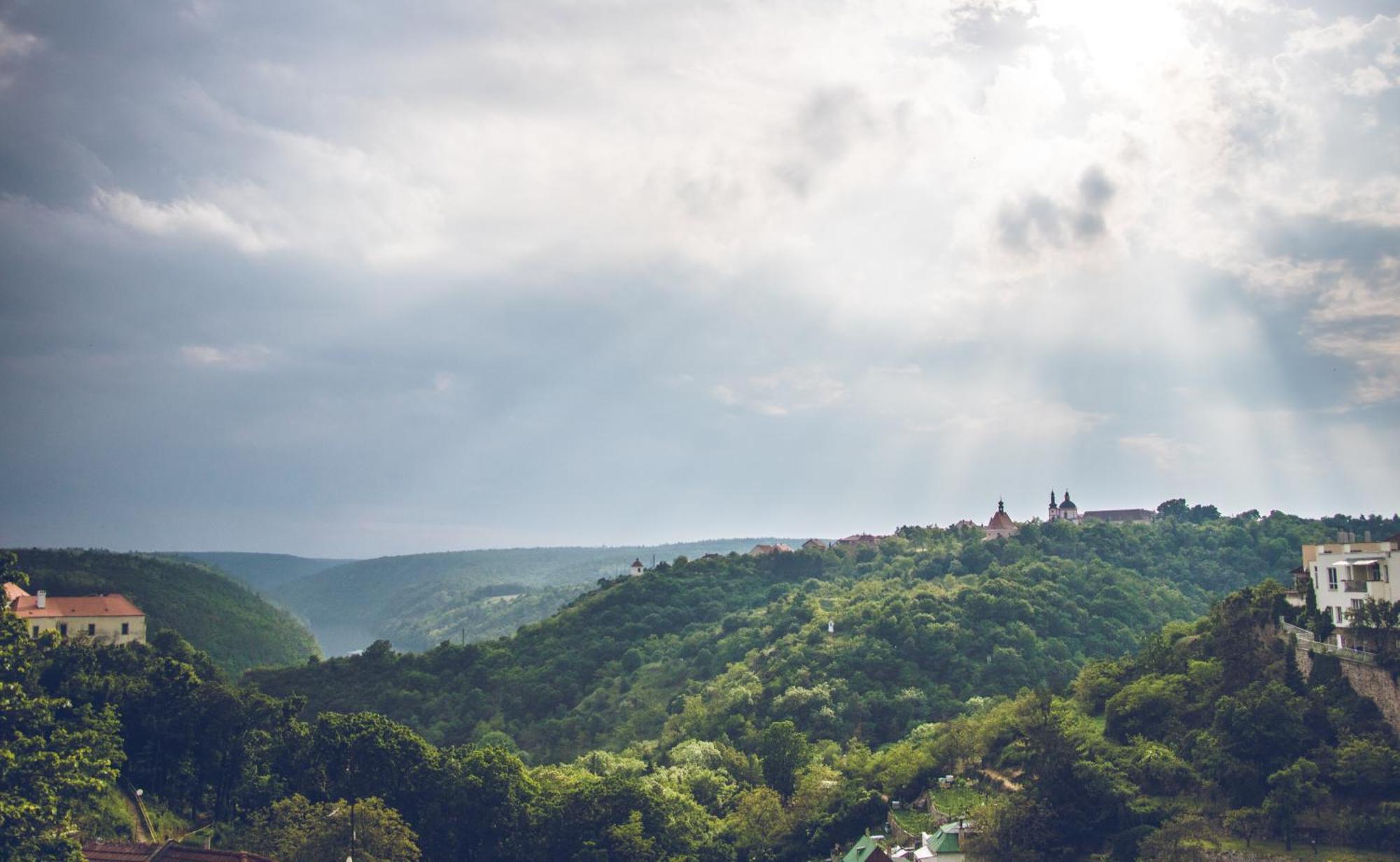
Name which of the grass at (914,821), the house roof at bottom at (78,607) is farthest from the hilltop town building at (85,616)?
the grass at (914,821)

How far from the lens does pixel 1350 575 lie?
5025 cm

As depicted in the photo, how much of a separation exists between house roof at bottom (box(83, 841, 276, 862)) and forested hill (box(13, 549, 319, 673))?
85174 millimetres

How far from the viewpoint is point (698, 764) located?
7912cm

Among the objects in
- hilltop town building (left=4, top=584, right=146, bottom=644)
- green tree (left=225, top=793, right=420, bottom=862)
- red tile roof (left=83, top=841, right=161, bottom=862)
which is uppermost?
hilltop town building (left=4, top=584, right=146, bottom=644)

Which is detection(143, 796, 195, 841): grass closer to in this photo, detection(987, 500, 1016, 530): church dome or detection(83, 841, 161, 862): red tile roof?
detection(83, 841, 161, 862): red tile roof

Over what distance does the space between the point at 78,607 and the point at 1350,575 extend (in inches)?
3399

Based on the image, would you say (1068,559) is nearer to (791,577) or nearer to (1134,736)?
(791,577)

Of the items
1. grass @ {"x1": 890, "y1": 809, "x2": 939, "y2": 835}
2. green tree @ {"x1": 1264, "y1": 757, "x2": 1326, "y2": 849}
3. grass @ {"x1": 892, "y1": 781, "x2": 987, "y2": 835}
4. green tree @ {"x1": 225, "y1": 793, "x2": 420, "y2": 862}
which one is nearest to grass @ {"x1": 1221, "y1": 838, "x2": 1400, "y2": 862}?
green tree @ {"x1": 1264, "y1": 757, "x2": 1326, "y2": 849}

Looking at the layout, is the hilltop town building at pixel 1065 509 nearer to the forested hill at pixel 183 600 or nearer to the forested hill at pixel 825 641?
the forested hill at pixel 825 641

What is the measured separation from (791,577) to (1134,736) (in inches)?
3697

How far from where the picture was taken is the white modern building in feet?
159

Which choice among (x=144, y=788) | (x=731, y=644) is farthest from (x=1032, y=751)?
(x=731, y=644)

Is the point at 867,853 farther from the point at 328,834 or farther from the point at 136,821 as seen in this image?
the point at 136,821

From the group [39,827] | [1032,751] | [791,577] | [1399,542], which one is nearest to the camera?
[39,827]
